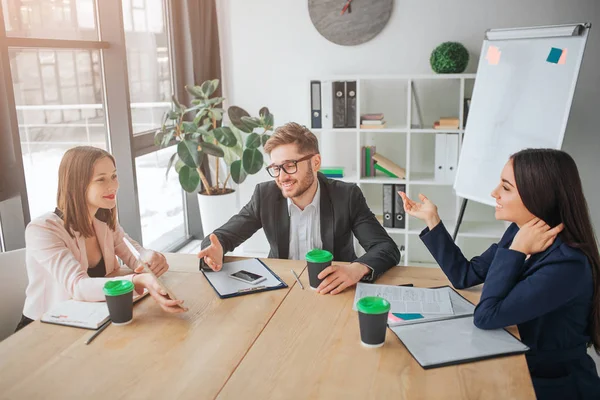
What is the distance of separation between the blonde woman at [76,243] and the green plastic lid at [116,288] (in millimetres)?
142

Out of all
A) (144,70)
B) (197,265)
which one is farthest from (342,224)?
(144,70)

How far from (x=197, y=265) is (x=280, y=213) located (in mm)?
396

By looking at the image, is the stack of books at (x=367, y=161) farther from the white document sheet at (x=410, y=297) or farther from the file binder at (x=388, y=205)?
the white document sheet at (x=410, y=297)

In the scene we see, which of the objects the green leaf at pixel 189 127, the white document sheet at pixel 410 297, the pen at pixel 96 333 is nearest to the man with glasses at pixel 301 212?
the white document sheet at pixel 410 297

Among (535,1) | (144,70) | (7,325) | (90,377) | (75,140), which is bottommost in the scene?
(7,325)

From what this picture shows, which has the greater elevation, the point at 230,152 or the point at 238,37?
the point at 238,37

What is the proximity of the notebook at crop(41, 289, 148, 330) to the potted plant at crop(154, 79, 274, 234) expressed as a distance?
1771 mm

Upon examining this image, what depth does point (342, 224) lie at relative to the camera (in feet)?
7.25

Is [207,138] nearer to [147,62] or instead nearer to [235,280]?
[147,62]

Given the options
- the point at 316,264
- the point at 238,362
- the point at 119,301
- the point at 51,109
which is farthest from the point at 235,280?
the point at 51,109

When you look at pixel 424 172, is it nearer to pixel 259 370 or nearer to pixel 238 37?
pixel 238 37

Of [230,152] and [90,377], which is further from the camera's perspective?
[230,152]

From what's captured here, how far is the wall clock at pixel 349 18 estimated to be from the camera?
3.70 metres

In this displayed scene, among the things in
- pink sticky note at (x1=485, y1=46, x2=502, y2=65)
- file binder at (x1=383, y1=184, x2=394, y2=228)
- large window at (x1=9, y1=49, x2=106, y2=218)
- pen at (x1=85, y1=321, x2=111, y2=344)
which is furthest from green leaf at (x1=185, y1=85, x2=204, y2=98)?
pen at (x1=85, y1=321, x2=111, y2=344)
